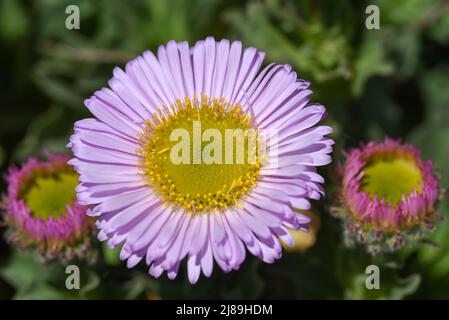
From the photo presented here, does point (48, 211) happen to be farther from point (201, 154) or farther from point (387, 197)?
point (387, 197)

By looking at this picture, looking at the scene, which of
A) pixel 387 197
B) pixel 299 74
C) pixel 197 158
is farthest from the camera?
pixel 299 74

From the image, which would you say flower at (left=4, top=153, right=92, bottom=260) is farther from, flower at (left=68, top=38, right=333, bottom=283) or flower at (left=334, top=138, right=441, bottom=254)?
flower at (left=334, top=138, right=441, bottom=254)

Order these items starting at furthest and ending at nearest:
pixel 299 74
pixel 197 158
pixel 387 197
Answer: pixel 299 74 < pixel 197 158 < pixel 387 197

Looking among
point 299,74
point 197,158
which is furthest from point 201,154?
point 299,74

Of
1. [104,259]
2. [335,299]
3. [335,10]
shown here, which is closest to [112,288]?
[104,259]

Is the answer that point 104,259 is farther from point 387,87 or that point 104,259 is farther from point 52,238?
point 387,87

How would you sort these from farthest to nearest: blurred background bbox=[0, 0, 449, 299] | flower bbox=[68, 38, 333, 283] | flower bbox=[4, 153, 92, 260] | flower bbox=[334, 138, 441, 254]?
1. blurred background bbox=[0, 0, 449, 299]
2. flower bbox=[4, 153, 92, 260]
3. flower bbox=[334, 138, 441, 254]
4. flower bbox=[68, 38, 333, 283]

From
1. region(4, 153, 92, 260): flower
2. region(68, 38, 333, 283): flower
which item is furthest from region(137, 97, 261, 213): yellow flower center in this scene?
region(4, 153, 92, 260): flower
